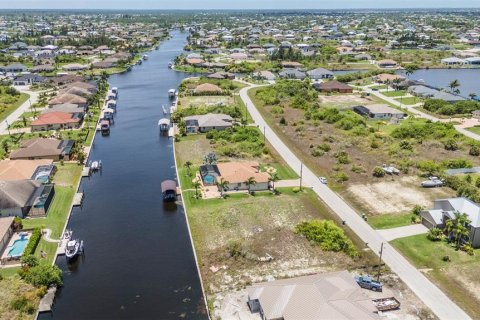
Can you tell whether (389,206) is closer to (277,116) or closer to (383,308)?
(383,308)

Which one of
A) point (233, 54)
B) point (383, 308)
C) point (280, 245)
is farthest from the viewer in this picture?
point (233, 54)

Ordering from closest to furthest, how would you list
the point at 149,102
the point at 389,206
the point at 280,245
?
the point at 280,245, the point at 389,206, the point at 149,102

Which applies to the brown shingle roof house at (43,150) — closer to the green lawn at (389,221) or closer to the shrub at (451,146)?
the green lawn at (389,221)

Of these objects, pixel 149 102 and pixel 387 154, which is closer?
pixel 387 154

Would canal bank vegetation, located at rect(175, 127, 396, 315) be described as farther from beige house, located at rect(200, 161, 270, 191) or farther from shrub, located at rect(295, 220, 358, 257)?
beige house, located at rect(200, 161, 270, 191)

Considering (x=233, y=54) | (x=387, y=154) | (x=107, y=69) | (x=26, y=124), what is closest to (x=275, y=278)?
(x=387, y=154)

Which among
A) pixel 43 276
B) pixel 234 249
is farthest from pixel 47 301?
pixel 234 249
